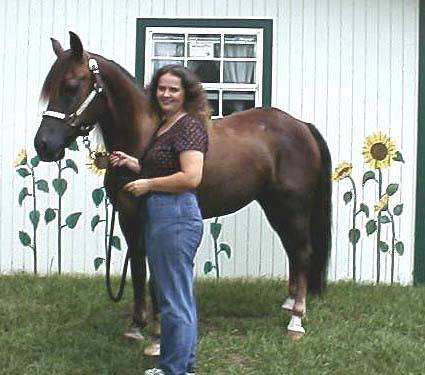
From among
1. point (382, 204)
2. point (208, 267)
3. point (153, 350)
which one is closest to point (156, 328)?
point (153, 350)

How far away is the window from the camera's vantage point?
776 centimetres

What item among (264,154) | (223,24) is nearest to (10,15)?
(223,24)

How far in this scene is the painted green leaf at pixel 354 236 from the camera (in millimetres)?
7766

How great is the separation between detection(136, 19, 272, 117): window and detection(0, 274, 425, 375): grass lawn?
1743 mm

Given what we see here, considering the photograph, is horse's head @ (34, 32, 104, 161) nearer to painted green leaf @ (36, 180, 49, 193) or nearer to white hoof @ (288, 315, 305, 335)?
white hoof @ (288, 315, 305, 335)

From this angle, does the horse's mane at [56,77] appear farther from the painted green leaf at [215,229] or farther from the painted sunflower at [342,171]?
the painted sunflower at [342,171]

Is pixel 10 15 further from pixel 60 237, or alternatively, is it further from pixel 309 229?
pixel 309 229

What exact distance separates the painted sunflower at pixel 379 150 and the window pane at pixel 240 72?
122cm

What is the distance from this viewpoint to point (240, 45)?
780 cm

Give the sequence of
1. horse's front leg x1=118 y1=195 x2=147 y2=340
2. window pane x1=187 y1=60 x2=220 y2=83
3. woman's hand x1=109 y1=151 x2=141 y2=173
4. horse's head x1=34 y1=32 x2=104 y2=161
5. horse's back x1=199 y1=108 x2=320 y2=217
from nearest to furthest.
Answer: woman's hand x1=109 y1=151 x2=141 y2=173 → horse's head x1=34 y1=32 x2=104 y2=161 → horse's front leg x1=118 y1=195 x2=147 y2=340 → horse's back x1=199 y1=108 x2=320 y2=217 → window pane x1=187 y1=60 x2=220 y2=83

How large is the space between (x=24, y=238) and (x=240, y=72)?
99.5 inches

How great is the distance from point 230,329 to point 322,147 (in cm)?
162

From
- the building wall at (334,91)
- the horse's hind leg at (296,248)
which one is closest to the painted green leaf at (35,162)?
the building wall at (334,91)

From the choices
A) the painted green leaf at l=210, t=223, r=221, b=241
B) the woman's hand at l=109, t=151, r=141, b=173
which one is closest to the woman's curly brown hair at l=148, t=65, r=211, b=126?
the woman's hand at l=109, t=151, r=141, b=173
